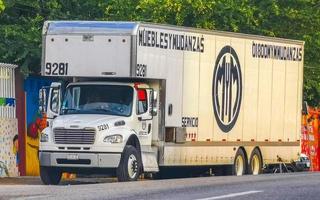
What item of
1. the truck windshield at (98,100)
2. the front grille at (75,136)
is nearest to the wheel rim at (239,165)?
the truck windshield at (98,100)

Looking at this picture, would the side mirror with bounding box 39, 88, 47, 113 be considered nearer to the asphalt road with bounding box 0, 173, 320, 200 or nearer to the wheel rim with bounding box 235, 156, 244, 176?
the asphalt road with bounding box 0, 173, 320, 200

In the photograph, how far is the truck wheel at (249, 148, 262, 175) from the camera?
2677 centimetres

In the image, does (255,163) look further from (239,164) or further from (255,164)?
(239,164)

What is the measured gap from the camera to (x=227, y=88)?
2580cm

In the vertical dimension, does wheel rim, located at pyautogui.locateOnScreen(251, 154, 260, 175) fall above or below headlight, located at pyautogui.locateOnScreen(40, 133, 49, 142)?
below

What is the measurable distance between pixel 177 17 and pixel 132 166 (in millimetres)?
9751

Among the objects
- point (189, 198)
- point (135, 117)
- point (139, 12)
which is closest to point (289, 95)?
point (139, 12)

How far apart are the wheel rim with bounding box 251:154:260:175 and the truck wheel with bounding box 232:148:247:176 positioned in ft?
0.89

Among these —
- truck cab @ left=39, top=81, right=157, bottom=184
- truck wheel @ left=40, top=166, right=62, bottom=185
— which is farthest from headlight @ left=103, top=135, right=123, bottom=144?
truck wheel @ left=40, top=166, right=62, bottom=185

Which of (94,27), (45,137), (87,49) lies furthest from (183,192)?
(94,27)

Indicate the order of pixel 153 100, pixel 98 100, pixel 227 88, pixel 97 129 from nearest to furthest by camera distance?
pixel 97 129 < pixel 98 100 < pixel 153 100 < pixel 227 88

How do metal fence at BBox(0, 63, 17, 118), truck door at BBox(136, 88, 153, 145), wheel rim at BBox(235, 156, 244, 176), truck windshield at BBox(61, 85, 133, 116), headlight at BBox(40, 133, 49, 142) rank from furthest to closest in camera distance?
wheel rim at BBox(235, 156, 244, 176), metal fence at BBox(0, 63, 17, 118), truck door at BBox(136, 88, 153, 145), truck windshield at BBox(61, 85, 133, 116), headlight at BBox(40, 133, 49, 142)

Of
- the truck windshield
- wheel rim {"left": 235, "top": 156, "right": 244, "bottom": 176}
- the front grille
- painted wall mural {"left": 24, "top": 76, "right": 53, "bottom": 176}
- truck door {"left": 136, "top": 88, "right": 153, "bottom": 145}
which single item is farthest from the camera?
painted wall mural {"left": 24, "top": 76, "right": 53, "bottom": 176}

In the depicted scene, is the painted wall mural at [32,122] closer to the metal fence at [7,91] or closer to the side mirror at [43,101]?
the metal fence at [7,91]
